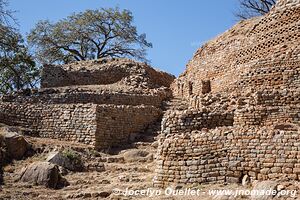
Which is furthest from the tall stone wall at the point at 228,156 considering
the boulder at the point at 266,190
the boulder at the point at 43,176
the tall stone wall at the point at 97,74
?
the tall stone wall at the point at 97,74

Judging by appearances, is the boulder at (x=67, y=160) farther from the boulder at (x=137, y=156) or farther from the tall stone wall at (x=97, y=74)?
the tall stone wall at (x=97, y=74)

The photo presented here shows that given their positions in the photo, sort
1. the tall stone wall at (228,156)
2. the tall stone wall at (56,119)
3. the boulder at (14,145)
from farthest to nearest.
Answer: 1. the tall stone wall at (56,119)
2. the boulder at (14,145)
3. the tall stone wall at (228,156)

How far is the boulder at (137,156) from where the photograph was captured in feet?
38.2

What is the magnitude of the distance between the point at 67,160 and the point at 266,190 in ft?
19.2

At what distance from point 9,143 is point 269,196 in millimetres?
7523

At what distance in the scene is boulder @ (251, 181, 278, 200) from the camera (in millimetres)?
6609

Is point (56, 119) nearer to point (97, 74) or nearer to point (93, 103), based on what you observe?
point (93, 103)

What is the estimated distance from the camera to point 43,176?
9203 mm

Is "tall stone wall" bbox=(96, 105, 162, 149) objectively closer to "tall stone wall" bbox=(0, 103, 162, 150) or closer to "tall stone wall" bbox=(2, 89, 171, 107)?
"tall stone wall" bbox=(0, 103, 162, 150)

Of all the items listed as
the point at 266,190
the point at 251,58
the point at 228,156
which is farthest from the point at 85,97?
the point at 266,190

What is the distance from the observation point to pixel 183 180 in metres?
8.27

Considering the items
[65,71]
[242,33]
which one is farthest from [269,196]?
[65,71]

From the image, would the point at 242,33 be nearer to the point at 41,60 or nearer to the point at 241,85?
the point at 241,85

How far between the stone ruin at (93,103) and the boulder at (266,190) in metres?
7.58
